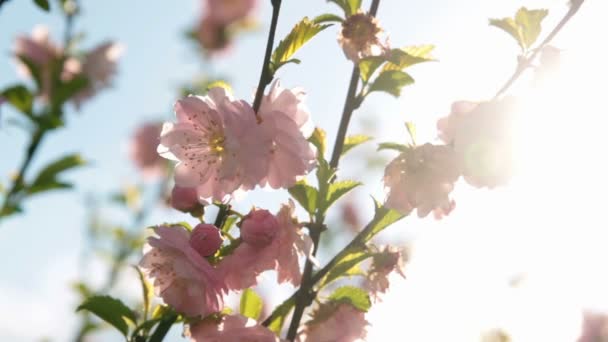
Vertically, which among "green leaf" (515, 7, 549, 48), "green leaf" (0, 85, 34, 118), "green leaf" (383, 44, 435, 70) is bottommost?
"green leaf" (383, 44, 435, 70)

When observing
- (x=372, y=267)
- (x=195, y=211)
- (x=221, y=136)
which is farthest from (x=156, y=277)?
(x=372, y=267)

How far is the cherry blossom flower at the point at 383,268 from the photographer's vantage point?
4.90 feet

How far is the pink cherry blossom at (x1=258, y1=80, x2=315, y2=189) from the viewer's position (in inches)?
51.3

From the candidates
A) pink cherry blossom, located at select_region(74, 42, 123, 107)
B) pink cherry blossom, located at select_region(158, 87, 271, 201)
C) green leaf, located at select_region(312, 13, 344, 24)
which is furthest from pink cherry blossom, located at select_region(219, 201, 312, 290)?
pink cherry blossom, located at select_region(74, 42, 123, 107)

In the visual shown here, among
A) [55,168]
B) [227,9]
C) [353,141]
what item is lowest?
[353,141]

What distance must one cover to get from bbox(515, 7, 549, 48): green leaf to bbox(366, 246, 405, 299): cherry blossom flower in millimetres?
617

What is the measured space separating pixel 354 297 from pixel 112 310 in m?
0.57

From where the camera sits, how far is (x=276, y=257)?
1324mm

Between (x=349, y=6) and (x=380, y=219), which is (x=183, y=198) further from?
(x=349, y=6)

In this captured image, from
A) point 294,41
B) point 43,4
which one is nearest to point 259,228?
point 294,41

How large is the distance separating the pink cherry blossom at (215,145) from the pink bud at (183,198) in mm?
15

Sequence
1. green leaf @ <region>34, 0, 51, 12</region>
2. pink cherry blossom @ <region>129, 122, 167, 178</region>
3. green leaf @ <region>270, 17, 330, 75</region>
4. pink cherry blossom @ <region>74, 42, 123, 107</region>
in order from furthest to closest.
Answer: pink cherry blossom @ <region>129, 122, 167, 178</region> < pink cherry blossom @ <region>74, 42, 123, 107</region> < green leaf @ <region>34, 0, 51, 12</region> < green leaf @ <region>270, 17, 330, 75</region>

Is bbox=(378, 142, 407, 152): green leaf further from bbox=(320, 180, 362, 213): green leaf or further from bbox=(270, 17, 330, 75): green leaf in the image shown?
bbox=(270, 17, 330, 75): green leaf

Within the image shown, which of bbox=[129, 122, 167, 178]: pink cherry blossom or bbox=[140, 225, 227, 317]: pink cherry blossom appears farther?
bbox=[129, 122, 167, 178]: pink cherry blossom
